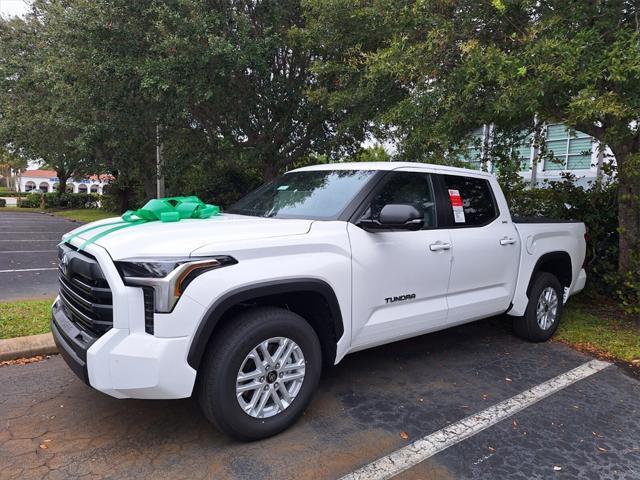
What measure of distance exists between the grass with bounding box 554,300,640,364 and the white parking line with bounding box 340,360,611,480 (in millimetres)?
796

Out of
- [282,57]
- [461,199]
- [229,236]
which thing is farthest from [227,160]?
[229,236]

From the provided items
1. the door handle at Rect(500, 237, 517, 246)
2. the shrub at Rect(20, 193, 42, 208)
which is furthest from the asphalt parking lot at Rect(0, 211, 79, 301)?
the shrub at Rect(20, 193, 42, 208)

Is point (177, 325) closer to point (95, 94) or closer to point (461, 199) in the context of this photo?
point (461, 199)

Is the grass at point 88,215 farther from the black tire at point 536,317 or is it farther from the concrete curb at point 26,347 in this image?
the black tire at point 536,317

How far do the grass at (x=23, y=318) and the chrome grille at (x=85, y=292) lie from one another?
178cm

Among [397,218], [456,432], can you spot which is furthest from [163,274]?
[456,432]

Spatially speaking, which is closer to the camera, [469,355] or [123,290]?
[123,290]

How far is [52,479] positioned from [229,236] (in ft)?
5.33

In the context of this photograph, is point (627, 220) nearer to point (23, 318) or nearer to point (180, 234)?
point (180, 234)

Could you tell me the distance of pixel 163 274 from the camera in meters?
2.66

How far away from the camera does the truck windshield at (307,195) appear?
12.3 ft

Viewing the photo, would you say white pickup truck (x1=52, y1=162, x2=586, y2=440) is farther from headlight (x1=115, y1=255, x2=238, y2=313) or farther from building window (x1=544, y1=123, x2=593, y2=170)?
building window (x1=544, y1=123, x2=593, y2=170)

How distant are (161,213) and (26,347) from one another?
2.10m

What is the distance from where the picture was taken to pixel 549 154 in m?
7.60
